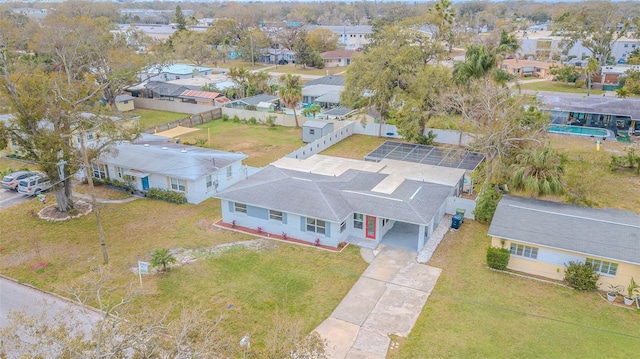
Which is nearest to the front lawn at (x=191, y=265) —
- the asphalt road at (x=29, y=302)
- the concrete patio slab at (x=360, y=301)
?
the concrete patio slab at (x=360, y=301)

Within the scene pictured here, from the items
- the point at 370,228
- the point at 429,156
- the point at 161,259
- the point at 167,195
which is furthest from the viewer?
the point at 429,156

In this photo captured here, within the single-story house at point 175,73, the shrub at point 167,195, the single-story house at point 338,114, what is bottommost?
the shrub at point 167,195

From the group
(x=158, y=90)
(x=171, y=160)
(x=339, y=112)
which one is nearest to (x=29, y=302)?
(x=171, y=160)

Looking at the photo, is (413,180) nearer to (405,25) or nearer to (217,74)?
(405,25)

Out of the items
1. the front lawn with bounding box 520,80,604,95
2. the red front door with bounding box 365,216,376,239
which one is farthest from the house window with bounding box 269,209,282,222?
the front lawn with bounding box 520,80,604,95

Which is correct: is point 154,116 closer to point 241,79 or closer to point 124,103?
point 124,103

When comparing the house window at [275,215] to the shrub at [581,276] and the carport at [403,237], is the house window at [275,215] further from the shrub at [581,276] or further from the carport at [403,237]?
the shrub at [581,276]
